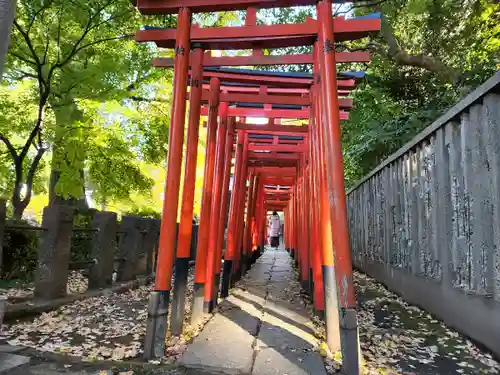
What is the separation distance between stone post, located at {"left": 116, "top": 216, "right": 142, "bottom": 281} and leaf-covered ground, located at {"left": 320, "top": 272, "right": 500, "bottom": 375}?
4469 mm

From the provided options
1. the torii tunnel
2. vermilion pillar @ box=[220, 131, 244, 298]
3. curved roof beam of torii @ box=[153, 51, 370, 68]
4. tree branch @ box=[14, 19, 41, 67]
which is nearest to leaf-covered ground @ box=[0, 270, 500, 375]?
the torii tunnel

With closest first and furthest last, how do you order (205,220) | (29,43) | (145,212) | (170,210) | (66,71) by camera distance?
(170,210)
(205,220)
(29,43)
(66,71)
(145,212)

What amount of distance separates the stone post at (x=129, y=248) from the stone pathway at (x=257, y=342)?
2431mm

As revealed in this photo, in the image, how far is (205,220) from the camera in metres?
4.89

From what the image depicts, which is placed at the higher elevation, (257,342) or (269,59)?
(269,59)

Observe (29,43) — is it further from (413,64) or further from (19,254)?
(413,64)

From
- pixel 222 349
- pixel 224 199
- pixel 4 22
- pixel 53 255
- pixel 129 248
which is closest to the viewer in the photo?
pixel 4 22

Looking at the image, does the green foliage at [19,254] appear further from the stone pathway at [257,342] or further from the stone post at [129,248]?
the stone pathway at [257,342]

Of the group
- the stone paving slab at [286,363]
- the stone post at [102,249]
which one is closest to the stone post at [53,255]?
the stone post at [102,249]

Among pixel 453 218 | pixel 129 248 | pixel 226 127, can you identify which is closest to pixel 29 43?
pixel 129 248

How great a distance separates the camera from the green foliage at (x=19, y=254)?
6.39 metres

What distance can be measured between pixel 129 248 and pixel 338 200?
5.56 metres

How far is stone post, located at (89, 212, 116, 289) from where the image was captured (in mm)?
6570

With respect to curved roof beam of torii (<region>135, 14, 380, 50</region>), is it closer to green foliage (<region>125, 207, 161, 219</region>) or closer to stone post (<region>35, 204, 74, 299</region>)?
stone post (<region>35, 204, 74, 299</region>)
